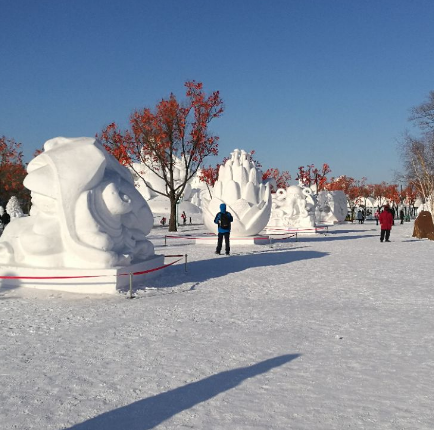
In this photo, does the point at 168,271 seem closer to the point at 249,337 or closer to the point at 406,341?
the point at 249,337

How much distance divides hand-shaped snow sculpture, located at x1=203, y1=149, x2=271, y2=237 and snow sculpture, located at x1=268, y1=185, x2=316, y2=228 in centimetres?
886

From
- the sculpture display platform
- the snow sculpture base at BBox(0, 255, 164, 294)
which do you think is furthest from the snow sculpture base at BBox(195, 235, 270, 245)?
the snow sculpture base at BBox(0, 255, 164, 294)

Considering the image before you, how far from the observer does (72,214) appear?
7.71m

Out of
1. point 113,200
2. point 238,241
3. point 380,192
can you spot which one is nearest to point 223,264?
point 113,200

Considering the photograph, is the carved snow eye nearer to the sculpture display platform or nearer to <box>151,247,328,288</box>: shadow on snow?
the sculpture display platform

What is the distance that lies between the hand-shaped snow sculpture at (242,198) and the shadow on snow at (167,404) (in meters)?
12.0

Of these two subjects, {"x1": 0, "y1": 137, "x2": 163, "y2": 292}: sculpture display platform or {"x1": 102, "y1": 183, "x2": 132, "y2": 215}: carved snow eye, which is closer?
{"x1": 0, "y1": 137, "x2": 163, "y2": 292}: sculpture display platform

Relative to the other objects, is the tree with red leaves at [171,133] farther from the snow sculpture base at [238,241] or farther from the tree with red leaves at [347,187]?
the tree with red leaves at [347,187]

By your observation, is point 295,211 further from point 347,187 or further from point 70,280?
point 347,187

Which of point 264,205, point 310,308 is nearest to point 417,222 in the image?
point 264,205

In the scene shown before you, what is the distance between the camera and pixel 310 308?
6.74 meters

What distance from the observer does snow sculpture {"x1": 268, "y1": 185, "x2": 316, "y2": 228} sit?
25.4 meters

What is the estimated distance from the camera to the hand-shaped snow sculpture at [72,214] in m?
7.68

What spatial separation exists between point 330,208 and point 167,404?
35009 mm
